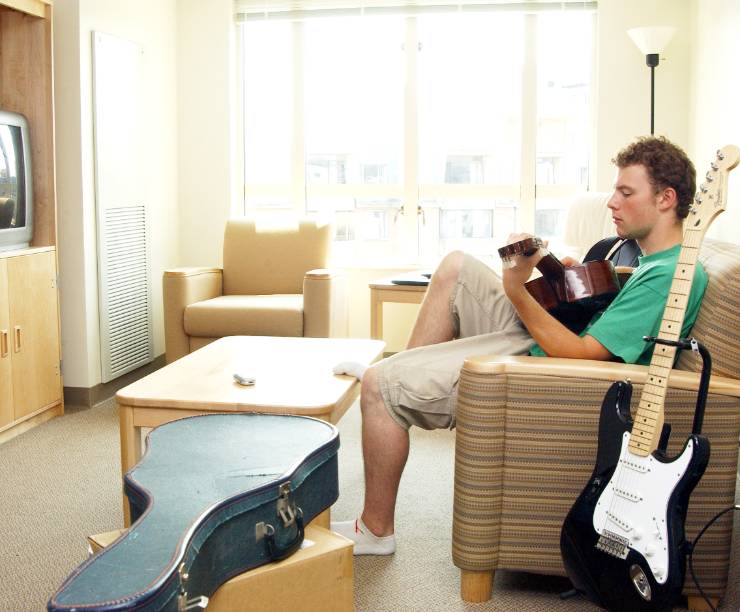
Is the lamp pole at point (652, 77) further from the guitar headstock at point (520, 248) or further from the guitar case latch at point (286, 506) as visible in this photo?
the guitar case latch at point (286, 506)

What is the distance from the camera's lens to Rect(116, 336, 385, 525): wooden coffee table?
7.98 ft

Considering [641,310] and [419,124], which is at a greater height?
[419,124]

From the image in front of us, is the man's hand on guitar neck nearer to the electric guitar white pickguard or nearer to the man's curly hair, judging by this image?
the man's curly hair

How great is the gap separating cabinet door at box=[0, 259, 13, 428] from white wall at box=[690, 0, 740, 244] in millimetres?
2775

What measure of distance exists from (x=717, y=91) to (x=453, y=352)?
2.38 m

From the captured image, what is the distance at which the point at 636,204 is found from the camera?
234 centimetres

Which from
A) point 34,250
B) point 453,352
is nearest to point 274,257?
point 34,250

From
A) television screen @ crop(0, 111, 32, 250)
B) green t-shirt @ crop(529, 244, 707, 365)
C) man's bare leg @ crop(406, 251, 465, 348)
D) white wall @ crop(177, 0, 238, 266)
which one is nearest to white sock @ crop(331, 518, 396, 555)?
man's bare leg @ crop(406, 251, 465, 348)

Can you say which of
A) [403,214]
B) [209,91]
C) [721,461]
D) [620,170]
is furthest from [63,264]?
[721,461]

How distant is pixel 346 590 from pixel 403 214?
146 inches

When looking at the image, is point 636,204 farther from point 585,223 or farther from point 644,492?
point 585,223

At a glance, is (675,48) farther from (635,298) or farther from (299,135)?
(635,298)

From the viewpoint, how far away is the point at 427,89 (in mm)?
5242

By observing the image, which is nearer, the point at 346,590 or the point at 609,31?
the point at 346,590
